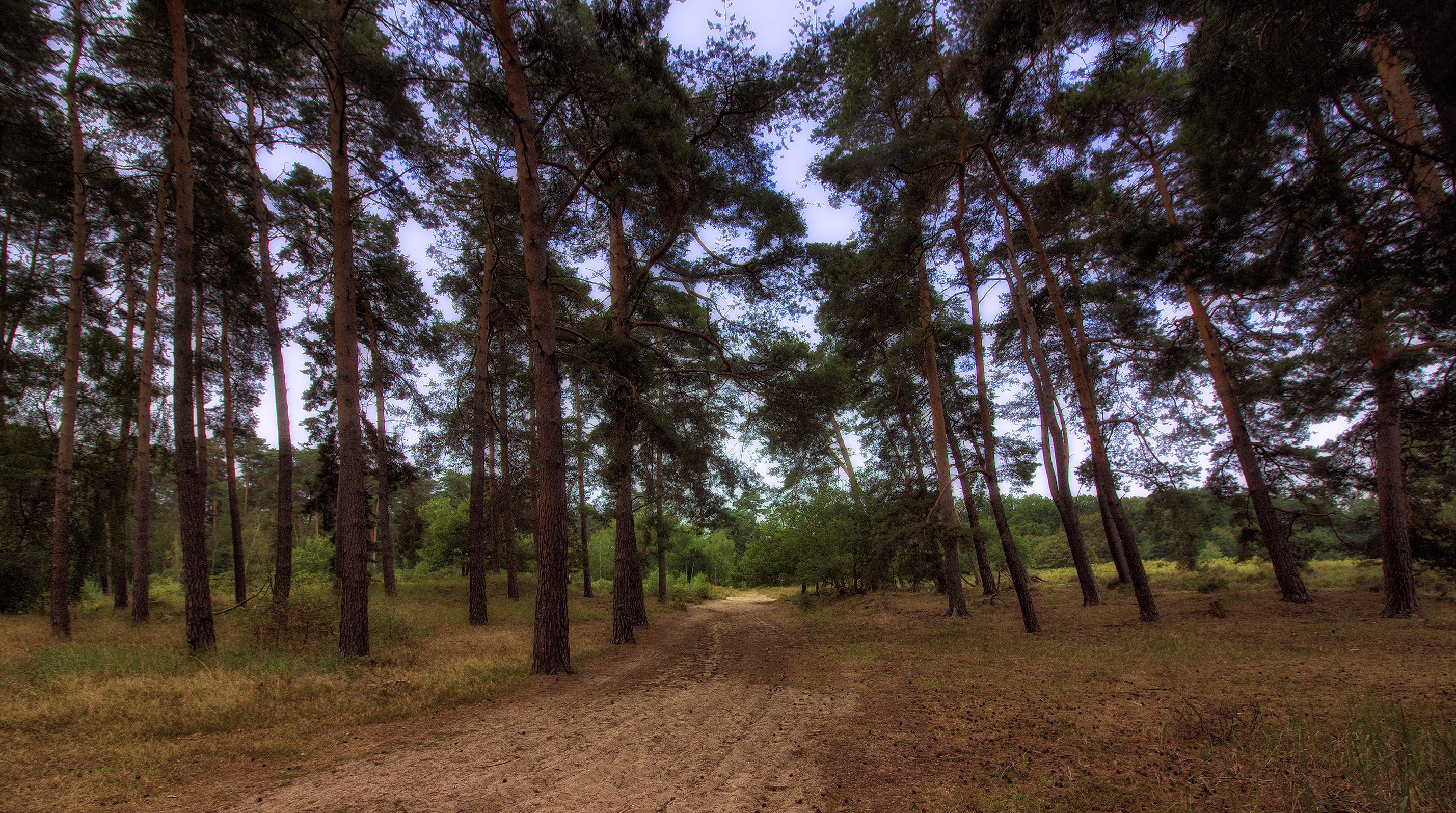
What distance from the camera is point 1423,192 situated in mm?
4965

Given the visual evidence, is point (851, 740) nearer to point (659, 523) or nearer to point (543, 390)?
point (543, 390)

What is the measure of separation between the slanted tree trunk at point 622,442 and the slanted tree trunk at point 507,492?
5336mm

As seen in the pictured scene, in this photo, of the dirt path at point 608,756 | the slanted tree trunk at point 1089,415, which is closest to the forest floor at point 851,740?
the dirt path at point 608,756

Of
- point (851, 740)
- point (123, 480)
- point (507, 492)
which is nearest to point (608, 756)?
point (851, 740)

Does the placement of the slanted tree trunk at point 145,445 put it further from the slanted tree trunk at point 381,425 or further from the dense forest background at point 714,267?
the slanted tree trunk at point 381,425

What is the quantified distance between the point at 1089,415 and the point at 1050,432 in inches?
117

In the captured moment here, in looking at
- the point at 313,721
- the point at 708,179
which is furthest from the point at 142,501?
the point at 708,179

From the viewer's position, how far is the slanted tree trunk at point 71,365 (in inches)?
392

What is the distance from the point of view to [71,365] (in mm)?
10625

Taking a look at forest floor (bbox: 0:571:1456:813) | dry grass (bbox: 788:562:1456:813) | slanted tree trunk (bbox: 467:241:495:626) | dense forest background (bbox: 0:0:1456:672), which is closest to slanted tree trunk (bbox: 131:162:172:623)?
dense forest background (bbox: 0:0:1456:672)

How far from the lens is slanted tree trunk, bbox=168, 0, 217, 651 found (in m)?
7.78

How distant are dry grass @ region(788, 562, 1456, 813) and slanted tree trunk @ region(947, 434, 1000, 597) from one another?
11.0 feet

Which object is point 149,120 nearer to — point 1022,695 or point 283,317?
point 283,317

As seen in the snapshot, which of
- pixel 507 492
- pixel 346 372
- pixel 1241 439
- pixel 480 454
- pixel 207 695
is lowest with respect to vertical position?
pixel 207 695
